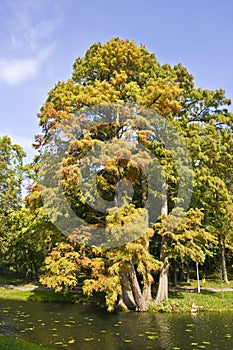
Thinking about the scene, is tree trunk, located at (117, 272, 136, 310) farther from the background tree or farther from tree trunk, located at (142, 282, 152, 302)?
tree trunk, located at (142, 282, 152, 302)

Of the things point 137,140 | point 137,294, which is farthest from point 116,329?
point 137,140

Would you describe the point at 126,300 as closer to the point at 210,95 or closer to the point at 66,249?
the point at 66,249

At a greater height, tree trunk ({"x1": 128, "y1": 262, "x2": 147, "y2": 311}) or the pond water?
tree trunk ({"x1": 128, "y1": 262, "x2": 147, "y2": 311})

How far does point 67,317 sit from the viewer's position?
50.1 feet

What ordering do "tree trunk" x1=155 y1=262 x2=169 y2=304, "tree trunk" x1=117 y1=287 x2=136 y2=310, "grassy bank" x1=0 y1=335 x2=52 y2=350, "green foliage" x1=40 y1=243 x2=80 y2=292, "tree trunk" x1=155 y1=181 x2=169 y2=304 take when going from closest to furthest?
"grassy bank" x1=0 y1=335 x2=52 y2=350
"green foliage" x1=40 y1=243 x2=80 y2=292
"tree trunk" x1=117 y1=287 x2=136 y2=310
"tree trunk" x1=155 y1=262 x2=169 y2=304
"tree trunk" x1=155 y1=181 x2=169 y2=304

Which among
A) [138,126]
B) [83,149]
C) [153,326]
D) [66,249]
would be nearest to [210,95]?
[138,126]

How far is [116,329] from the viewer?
1269 cm

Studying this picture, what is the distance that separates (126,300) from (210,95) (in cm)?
1330

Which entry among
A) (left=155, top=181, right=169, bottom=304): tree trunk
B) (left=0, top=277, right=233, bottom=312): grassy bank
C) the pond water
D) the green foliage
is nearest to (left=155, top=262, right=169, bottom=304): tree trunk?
(left=155, top=181, right=169, bottom=304): tree trunk

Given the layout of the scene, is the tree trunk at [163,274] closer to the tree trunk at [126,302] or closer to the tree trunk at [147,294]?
the tree trunk at [147,294]

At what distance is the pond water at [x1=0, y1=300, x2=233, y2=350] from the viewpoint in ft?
34.0

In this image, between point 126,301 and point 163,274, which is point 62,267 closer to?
point 126,301

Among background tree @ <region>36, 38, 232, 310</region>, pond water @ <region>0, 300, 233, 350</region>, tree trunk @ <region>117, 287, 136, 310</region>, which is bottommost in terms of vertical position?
pond water @ <region>0, 300, 233, 350</region>

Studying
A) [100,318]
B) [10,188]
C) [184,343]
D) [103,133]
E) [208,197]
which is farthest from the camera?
[10,188]
